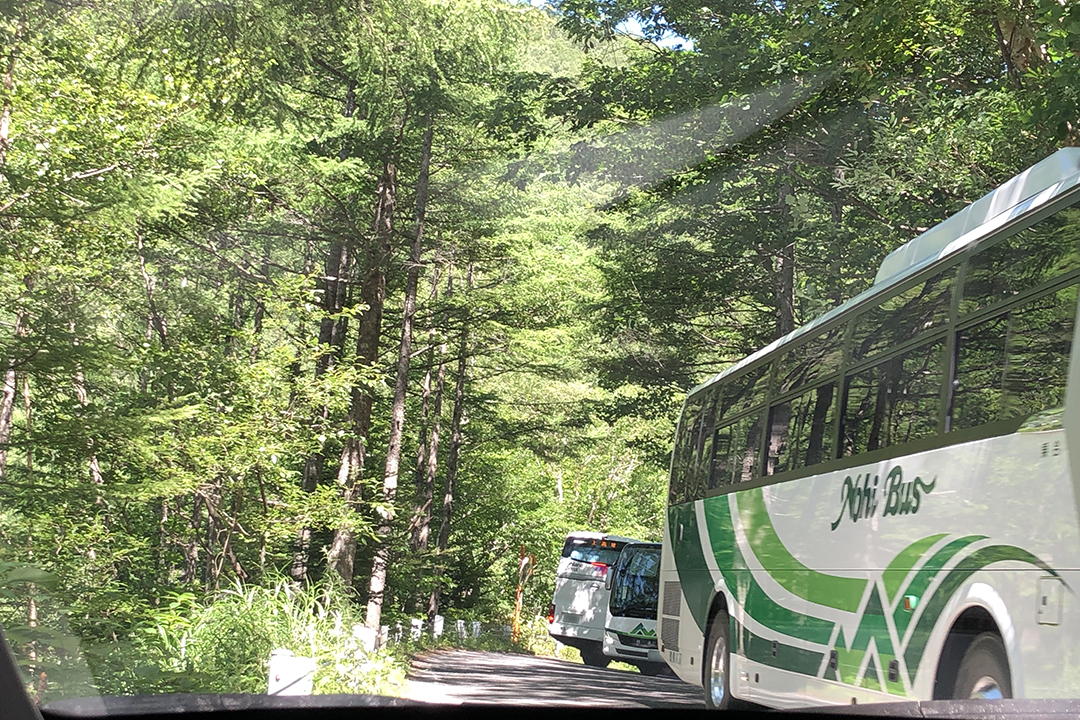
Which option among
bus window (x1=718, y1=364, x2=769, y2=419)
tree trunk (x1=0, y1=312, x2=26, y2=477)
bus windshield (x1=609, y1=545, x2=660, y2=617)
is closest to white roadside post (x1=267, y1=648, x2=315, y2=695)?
bus window (x1=718, y1=364, x2=769, y2=419)

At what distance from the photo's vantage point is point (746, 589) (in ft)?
28.9

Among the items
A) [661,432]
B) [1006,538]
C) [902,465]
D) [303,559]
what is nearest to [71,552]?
[303,559]

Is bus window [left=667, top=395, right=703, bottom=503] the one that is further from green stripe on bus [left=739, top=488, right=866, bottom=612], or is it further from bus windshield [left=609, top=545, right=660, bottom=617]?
bus windshield [left=609, top=545, right=660, bottom=617]

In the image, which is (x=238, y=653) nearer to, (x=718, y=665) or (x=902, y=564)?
(x=718, y=665)

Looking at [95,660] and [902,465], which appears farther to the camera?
[95,660]

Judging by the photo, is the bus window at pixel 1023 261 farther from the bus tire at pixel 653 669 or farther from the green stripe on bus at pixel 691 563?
the bus tire at pixel 653 669

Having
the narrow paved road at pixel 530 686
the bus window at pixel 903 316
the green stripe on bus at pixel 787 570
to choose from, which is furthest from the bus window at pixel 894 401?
the narrow paved road at pixel 530 686

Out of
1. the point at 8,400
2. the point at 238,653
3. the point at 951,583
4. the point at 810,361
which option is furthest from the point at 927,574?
the point at 8,400

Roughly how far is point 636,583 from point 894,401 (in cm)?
1529

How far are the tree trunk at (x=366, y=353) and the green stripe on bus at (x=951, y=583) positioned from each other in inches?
444

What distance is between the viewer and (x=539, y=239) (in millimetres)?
23406

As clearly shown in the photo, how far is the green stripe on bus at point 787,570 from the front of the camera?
6.46 m

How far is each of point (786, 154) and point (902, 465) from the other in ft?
49.7

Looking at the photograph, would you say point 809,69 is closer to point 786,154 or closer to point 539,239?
point 786,154
